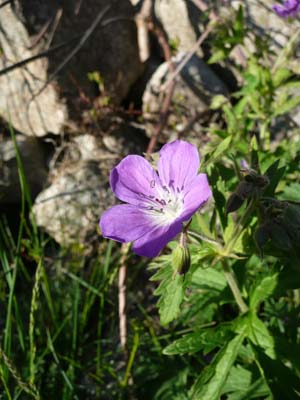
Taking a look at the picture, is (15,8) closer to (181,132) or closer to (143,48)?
(143,48)

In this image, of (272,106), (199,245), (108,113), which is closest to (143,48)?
(108,113)

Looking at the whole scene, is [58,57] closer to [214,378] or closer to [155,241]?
[155,241]

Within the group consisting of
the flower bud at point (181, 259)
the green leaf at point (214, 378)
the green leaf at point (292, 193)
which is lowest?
the green leaf at point (214, 378)

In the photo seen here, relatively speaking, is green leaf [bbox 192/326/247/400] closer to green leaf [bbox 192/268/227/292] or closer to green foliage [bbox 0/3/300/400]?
green foliage [bbox 0/3/300/400]

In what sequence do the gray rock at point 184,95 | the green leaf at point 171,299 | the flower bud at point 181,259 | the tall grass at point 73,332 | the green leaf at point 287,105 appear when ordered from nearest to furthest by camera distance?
the flower bud at point 181,259, the green leaf at point 171,299, the tall grass at point 73,332, the green leaf at point 287,105, the gray rock at point 184,95

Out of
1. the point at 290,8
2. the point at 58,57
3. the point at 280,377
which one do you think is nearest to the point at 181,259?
the point at 280,377

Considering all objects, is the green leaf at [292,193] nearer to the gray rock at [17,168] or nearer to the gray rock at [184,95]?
the gray rock at [184,95]

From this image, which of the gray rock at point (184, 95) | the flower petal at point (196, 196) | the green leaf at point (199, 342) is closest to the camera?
the flower petal at point (196, 196)

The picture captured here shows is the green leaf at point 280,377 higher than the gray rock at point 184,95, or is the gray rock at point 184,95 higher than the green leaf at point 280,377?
the gray rock at point 184,95

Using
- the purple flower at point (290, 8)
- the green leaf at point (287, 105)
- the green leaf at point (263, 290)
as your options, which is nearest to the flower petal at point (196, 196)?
the green leaf at point (263, 290)
